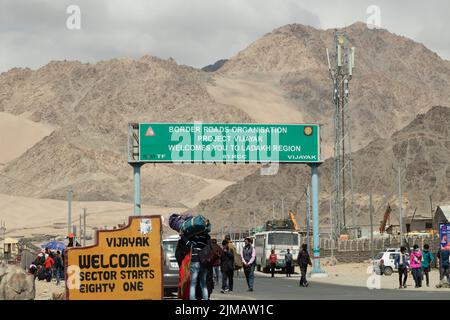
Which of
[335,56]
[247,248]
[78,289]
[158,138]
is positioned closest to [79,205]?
[335,56]

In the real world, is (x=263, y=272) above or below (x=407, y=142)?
below

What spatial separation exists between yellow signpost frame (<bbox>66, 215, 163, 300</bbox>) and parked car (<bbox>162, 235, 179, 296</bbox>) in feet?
32.1

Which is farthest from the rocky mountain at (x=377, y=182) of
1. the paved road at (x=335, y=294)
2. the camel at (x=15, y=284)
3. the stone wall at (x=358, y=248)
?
the camel at (x=15, y=284)

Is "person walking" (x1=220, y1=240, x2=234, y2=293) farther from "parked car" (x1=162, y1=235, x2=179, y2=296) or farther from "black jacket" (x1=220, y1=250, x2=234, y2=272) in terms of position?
"parked car" (x1=162, y1=235, x2=179, y2=296)

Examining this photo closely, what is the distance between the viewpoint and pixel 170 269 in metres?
28.2

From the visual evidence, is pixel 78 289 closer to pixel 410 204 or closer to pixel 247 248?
pixel 247 248

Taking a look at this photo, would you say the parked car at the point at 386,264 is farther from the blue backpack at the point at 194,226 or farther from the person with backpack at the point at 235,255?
the blue backpack at the point at 194,226

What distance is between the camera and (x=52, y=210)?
171m

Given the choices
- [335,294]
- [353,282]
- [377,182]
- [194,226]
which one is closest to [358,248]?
[353,282]

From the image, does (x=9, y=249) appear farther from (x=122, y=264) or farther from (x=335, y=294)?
(x=122, y=264)

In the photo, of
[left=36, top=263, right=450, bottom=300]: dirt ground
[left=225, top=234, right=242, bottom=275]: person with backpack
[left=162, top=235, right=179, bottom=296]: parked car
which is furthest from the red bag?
[left=225, top=234, right=242, bottom=275]: person with backpack

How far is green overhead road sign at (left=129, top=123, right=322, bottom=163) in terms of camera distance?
46031 mm

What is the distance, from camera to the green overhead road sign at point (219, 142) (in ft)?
151
